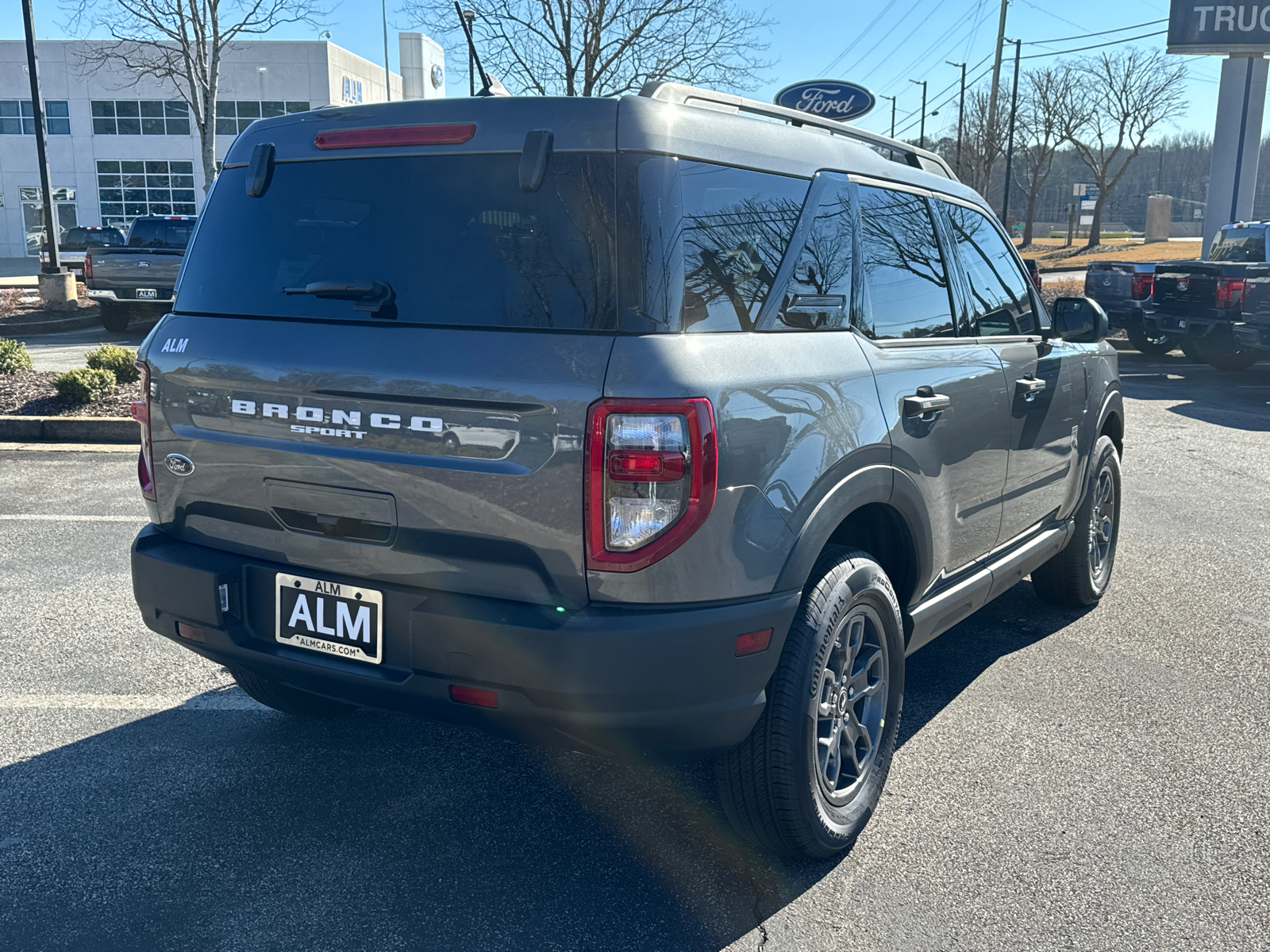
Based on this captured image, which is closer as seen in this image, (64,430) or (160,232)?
(64,430)

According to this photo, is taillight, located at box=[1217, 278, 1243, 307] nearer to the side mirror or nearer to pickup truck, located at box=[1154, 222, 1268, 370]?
pickup truck, located at box=[1154, 222, 1268, 370]

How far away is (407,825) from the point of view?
3148mm

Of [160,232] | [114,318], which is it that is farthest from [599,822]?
[160,232]

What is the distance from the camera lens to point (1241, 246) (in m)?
17.5

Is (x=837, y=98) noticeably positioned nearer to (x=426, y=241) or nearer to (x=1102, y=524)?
(x=1102, y=524)

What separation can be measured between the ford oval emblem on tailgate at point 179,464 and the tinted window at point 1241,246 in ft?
59.1

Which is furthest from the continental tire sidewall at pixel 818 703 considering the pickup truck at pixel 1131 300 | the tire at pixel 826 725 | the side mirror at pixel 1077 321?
the pickup truck at pixel 1131 300

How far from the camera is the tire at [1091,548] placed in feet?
16.5

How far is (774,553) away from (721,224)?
2.68ft

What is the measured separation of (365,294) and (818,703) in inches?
61.7

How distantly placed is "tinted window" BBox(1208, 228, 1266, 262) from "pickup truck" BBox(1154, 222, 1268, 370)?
0.50m

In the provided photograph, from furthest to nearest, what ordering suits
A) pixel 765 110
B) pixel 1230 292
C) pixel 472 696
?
pixel 1230 292
pixel 765 110
pixel 472 696

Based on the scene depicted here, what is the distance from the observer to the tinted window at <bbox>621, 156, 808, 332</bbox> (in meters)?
2.48

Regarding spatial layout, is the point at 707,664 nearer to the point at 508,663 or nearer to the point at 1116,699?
the point at 508,663
